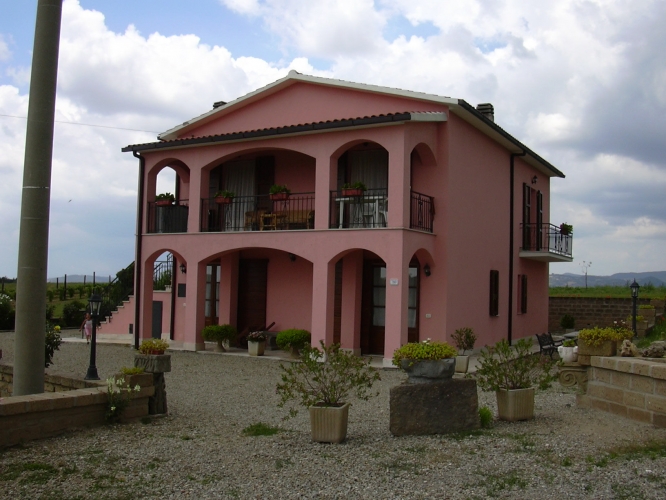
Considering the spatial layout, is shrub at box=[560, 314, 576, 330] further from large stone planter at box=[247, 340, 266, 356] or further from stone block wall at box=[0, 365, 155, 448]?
stone block wall at box=[0, 365, 155, 448]

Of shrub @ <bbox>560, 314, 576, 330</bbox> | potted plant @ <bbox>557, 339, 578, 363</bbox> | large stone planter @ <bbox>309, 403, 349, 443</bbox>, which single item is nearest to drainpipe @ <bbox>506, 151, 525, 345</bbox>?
shrub @ <bbox>560, 314, 576, 330</bbox>

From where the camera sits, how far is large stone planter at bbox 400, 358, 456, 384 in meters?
7.23

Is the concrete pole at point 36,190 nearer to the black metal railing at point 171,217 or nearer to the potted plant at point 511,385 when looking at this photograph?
the potted plant at point 511,385

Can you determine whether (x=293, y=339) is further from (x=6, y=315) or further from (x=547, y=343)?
(x=6, y=315)

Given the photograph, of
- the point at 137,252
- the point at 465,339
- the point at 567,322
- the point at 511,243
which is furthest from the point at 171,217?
the point at 567,322

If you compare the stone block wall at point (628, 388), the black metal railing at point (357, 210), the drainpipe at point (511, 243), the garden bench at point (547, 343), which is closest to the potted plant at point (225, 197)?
the black metal railing at point (357, 210)

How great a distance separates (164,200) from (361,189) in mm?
5822

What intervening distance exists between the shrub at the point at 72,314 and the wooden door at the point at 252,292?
37.9 feet

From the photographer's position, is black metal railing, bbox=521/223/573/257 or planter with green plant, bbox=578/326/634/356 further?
black metal railing, bbox=521/223/573/257

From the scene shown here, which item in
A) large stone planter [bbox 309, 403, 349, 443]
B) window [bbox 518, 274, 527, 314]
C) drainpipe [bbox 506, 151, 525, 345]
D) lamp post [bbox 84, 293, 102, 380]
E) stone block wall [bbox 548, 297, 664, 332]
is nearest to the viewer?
large stone planter [bbox 309, 403, 349, 443]

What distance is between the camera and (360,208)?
15453mm

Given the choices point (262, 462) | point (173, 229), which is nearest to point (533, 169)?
point (173, 229)

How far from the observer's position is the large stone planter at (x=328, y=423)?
23.0 feet

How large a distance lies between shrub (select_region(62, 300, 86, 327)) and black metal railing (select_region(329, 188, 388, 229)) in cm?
1580
